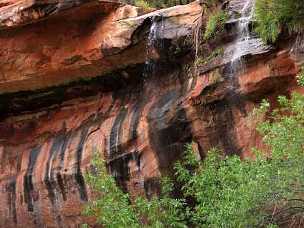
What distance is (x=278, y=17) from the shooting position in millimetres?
10023

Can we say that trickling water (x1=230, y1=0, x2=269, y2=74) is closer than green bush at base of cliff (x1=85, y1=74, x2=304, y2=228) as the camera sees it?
No

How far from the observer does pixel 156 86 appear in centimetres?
1229

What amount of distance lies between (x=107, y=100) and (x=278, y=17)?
4730 mm

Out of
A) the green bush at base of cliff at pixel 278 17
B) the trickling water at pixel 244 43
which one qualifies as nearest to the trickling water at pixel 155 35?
the trickling water at pixel 244 43

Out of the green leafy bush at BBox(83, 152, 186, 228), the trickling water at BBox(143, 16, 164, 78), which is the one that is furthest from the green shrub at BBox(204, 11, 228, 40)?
the green leafy bush at BBox(83, 152, 186, 228)

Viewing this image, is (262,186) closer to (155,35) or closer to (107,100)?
(155,35)

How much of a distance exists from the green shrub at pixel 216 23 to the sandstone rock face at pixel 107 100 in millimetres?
616

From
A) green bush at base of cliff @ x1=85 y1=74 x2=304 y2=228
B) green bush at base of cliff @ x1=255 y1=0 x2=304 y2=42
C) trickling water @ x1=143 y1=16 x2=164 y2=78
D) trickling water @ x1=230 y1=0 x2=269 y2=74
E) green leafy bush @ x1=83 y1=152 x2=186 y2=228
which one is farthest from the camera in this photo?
trickling water @ x1=143 y1=16 x2=164 y2=78

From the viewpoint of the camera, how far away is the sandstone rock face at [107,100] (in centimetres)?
1084

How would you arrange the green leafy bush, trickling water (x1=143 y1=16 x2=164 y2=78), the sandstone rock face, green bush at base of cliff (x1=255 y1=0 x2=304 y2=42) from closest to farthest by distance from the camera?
the green leafy bush < green bush at base of cliff (x1=255 y1=0 x2=304 y2=42) < the sandstone rock face < trickling water (x1=143 y1=16 x2=164 y2=78)

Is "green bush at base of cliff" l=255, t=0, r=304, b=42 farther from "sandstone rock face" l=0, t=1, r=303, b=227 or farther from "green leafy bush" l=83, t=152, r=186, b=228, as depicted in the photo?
"green leafy bush" l=83, t=152, r=186, b=228

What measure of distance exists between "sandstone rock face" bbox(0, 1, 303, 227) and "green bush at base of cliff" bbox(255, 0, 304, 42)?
33 centimetres

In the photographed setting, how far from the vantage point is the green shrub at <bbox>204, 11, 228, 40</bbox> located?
11.1m

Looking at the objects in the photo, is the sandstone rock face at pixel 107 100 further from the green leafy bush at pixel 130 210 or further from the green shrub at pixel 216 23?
the green leafy bush at pixel 130 210
